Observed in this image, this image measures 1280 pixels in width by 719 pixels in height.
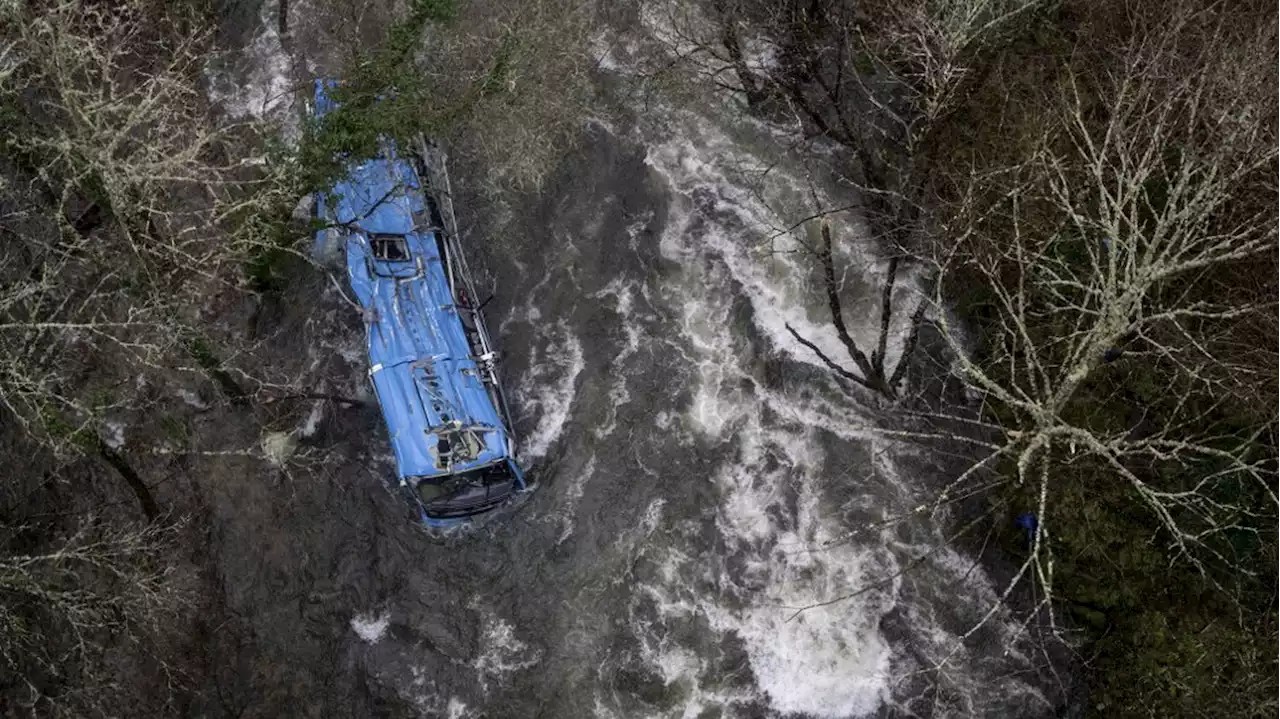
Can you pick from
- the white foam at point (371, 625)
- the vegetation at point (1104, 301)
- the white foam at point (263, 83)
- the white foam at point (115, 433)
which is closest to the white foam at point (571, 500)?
the white foam at point (371, 625)

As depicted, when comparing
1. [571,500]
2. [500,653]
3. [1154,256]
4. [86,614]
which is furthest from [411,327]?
[1154,256]

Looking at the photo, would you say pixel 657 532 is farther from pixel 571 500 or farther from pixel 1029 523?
pixel 1029 523

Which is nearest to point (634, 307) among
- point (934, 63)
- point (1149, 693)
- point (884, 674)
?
point (934, 63)

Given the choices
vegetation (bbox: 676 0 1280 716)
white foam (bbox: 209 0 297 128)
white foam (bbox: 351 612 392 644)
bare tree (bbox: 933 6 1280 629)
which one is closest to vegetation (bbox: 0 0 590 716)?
white foam (bbox: 209 0 297 128)

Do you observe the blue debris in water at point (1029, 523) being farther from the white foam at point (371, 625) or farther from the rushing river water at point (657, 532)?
the white foam at point (371, 625)

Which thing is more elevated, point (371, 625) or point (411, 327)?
point (411, 327)

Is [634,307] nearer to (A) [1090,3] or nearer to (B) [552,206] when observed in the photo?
(B) [552,206]

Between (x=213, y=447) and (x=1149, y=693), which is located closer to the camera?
(x=1149, y=693)
